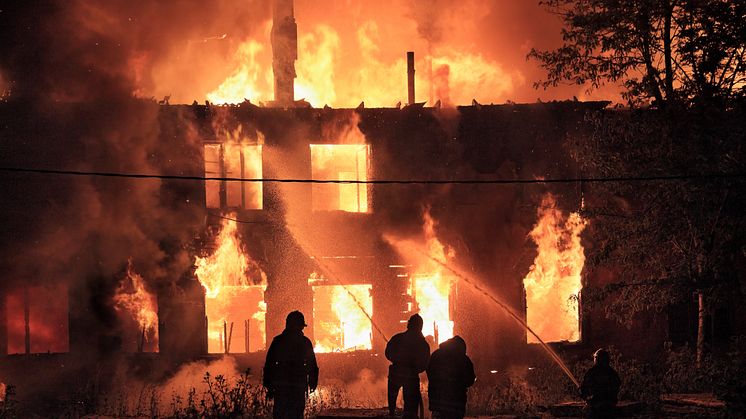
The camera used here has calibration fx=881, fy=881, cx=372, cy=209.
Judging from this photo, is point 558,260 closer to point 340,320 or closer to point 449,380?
point 340,320

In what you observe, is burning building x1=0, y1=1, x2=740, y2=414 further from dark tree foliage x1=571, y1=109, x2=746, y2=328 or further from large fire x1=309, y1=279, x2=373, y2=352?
dark tree foliage x1=571, y1=109, x2=746, y2=328

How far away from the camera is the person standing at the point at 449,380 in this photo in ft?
41.3

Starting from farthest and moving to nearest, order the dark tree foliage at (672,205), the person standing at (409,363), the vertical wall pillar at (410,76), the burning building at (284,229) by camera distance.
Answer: the vertical wall pillar at (410,76) → the burning building at (284,229) → the dark tree foliage at (672,205) → the person standing at (409,363)

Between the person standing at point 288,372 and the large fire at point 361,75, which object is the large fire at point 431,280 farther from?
the person standing at point 288,372

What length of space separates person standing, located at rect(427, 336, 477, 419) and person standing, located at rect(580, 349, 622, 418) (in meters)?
1.85

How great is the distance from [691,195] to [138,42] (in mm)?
18200

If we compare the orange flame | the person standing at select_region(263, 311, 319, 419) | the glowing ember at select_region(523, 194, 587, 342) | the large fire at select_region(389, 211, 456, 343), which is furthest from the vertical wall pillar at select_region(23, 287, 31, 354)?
the glowing ember at select_region(523, 194, 587, 342)

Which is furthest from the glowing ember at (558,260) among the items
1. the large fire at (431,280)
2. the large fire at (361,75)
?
the large fire at (361,75)

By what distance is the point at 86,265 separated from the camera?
24.4 metres

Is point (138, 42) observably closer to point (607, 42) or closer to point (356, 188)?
point (356, 188)

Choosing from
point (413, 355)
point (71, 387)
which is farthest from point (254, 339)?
point (413, 355)

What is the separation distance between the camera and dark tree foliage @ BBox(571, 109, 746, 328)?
1936 cm

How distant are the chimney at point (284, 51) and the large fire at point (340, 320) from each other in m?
7.73

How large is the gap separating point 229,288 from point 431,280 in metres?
5.84
